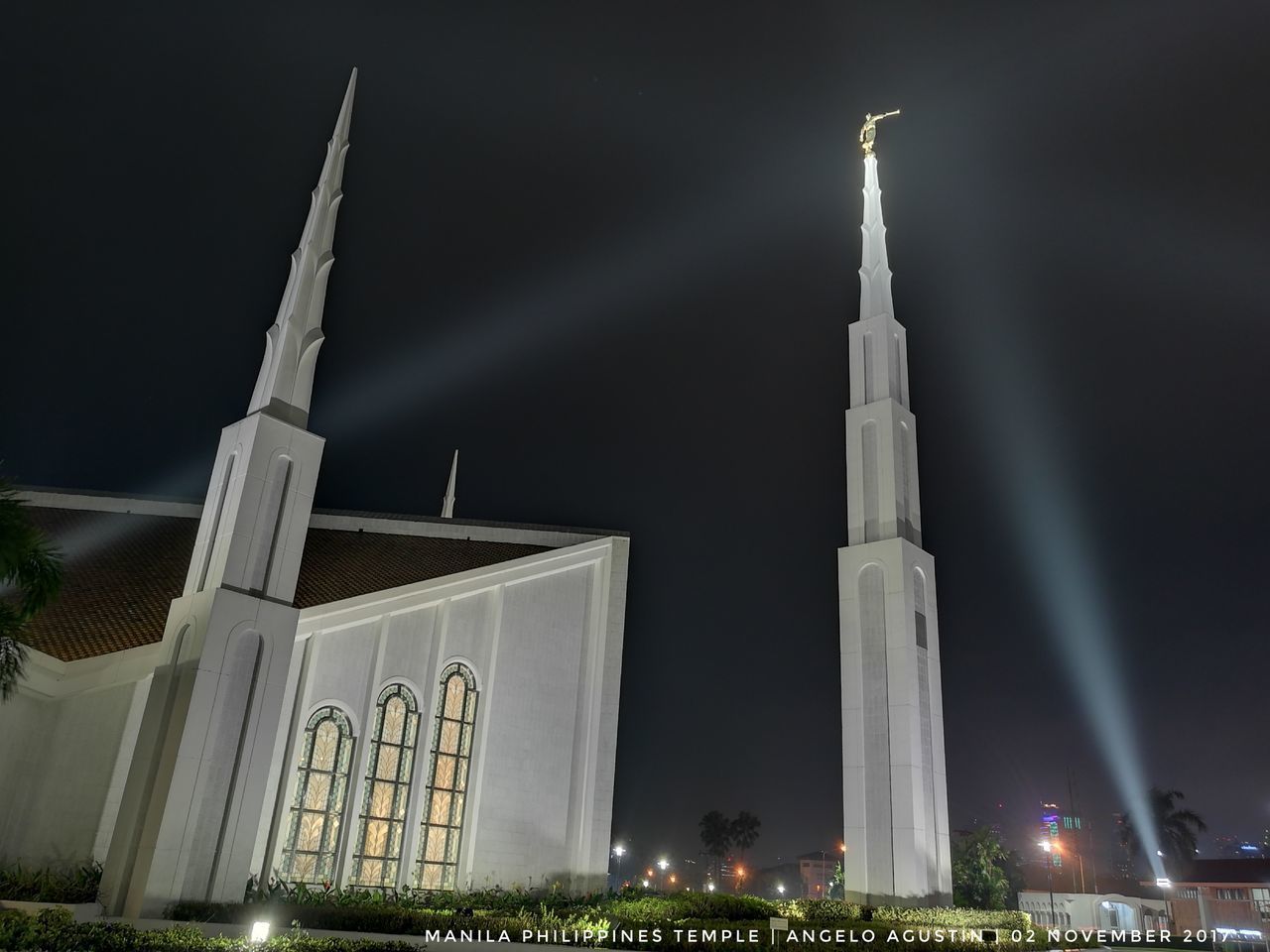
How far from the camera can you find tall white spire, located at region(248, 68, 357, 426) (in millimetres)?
18234

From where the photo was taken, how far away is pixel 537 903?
20516 millimetres

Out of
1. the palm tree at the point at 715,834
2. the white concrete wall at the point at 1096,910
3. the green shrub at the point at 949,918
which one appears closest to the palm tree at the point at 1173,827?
the white concrete wall at the point at 1096,910

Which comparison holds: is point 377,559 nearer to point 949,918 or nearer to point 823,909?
point 823,909

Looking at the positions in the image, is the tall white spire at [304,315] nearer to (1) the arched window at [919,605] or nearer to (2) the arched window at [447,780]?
(2) the arched window at [447,780]

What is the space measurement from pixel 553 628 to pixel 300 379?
1055 cm

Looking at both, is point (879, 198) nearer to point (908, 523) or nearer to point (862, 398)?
point (862, 398)

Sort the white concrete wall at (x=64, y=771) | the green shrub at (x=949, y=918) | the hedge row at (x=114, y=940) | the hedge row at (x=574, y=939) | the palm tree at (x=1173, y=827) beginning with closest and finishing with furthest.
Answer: the hedge row at (x=114, y=940) → the hedge row at (x=574, y=939) → the white concrete wall at (x=64, y=771) → the green shrub at (x=949, y=918) → the palm tree at (x=1173, y=827)

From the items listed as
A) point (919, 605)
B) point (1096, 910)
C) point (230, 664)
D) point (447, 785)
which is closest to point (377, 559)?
point (447, 785)

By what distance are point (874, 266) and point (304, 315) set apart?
16.0m

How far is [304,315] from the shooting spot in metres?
19.0

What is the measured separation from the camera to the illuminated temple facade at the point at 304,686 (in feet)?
51.4

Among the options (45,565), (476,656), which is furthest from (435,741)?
(45,565)

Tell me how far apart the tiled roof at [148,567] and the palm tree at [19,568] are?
21.8 ft

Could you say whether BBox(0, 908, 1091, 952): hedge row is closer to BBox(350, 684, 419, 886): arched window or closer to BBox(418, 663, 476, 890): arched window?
BBox(350, 684, 419, 886): arched window
